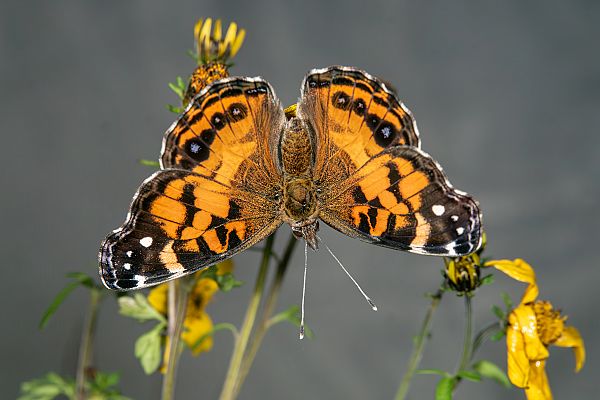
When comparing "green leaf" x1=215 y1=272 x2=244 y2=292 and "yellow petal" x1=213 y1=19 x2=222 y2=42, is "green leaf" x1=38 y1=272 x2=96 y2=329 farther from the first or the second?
"yellow petal" x1=213 y1=19 x2=222 y2=42

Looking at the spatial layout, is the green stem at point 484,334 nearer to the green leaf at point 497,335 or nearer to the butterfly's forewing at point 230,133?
the green leaf at point 497,335

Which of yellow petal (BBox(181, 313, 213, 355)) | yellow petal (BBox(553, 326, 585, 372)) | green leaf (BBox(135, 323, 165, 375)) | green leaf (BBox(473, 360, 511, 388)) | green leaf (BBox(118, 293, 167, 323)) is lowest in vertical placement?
green leaf (BBox(135, 323, 165, 375))

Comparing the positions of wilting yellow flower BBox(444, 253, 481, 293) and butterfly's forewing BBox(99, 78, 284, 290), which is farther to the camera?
wilting yellow flower BBox(444, 253, 481, 293)

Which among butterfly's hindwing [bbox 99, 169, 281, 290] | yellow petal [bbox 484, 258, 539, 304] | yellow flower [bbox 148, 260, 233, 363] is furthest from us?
yellow flower [bbox 148, 260, 233, 363]

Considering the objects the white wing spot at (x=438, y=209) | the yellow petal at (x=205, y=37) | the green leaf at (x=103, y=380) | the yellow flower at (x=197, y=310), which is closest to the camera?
the white wing spot at (x=438, y=209)

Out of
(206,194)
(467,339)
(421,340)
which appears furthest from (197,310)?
(467,339)

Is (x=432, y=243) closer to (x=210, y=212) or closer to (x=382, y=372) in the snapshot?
(x=210, y=212)

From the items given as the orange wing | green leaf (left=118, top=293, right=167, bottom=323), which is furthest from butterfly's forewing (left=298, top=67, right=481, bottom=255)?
green leaf (left=118, top=293, right=167, bottom=323)

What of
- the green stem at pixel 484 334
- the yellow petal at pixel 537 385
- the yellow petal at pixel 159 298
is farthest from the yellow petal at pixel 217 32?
the yellow petal at pixel 537 385
